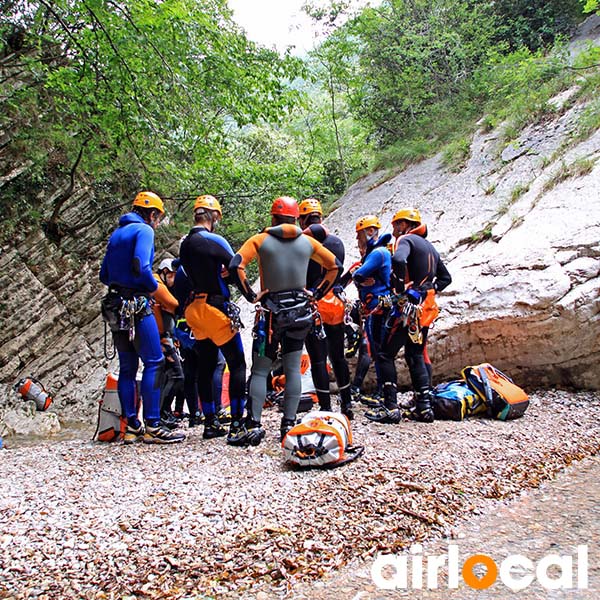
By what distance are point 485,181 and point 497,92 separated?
3288mm

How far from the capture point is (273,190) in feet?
42.4

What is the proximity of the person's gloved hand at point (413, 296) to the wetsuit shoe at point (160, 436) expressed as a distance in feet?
8.96

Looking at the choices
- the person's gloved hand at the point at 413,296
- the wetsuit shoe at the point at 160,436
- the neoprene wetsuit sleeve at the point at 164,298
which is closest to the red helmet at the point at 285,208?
the neoprene wetsuit sleeve at the point at 164,298

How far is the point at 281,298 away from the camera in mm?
4121

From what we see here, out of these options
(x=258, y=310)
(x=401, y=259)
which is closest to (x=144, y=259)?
(x=258, y=310)

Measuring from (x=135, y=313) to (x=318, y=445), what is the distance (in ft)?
7.11

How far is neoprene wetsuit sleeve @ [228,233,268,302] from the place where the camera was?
401 cm

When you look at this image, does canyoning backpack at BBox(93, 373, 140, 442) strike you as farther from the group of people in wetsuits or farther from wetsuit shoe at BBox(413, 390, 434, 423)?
wetsuit shoe at BBox(413, 390, 434, 423)

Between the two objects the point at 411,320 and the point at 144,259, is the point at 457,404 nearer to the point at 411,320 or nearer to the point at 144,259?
the point at 411,320

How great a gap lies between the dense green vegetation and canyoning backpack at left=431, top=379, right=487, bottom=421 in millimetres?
5390

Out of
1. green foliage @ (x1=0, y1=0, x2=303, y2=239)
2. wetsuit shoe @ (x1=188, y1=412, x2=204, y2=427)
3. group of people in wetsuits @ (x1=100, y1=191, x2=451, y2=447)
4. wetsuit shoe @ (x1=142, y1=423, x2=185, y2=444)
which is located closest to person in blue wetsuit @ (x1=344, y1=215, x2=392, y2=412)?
group of people in wetsuits @ (x1=100, y1=191, x2=451, y2=447)

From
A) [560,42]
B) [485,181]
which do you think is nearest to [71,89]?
[485,181]

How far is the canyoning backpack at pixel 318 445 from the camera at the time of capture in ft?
11.2

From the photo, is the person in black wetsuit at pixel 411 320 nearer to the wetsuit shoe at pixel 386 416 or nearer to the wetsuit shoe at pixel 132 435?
the wetsuit shoe at pixel 386 416
